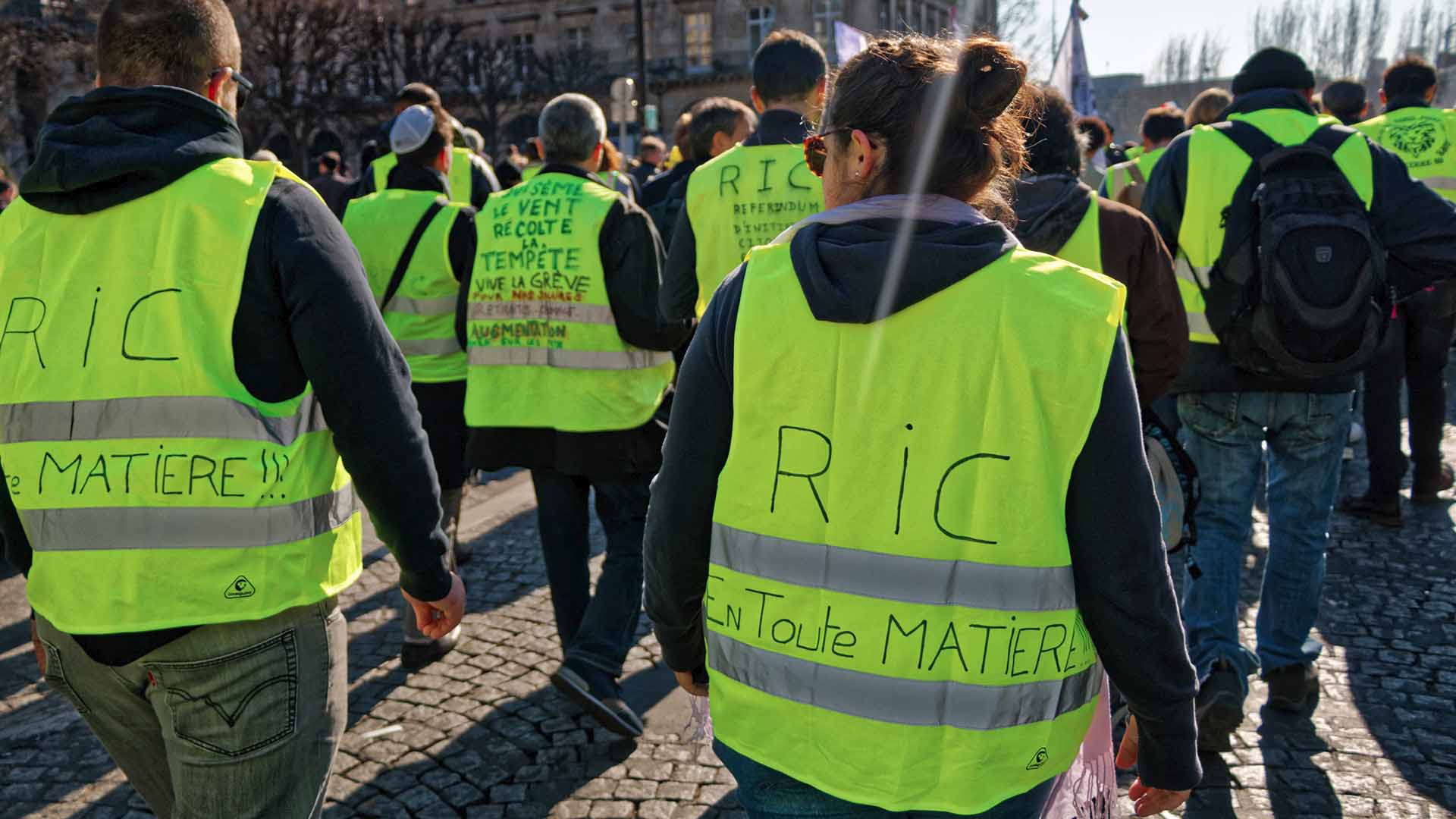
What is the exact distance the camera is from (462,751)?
12.6 ft

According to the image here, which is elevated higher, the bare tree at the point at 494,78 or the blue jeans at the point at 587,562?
the bare tree at the point at 494,78

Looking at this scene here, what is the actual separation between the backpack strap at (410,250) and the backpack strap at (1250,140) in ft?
9.50

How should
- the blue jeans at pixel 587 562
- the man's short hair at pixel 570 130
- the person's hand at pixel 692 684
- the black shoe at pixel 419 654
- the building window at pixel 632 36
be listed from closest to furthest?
the person's hand at pixel 692 684 < the blue jeans at pixel 587 562 < the man's short hair at pixel 570 130 < the black shoe at pixel 419 654 < the building window at pixel 632 36

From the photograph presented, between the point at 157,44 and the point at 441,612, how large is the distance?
120 centimetres

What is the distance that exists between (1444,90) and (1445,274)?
50.2 ft

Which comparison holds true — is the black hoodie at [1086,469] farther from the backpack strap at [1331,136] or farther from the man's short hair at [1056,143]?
the backpack strap at [1331,136]

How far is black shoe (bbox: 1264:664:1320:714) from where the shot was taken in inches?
155

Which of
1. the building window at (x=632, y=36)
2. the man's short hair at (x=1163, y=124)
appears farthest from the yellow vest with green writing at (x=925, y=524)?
the building window at (x=632, y=36)

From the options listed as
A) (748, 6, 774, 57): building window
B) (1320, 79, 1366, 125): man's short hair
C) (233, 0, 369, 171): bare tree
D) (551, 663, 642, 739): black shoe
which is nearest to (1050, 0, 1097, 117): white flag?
(1320, 79, 1366, 125): man's short hair

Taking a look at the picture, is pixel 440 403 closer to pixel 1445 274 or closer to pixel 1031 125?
pixel 1031 125

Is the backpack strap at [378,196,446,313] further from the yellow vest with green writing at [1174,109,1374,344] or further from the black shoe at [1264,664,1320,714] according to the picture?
the black shoe at [1264,664,1320,714]

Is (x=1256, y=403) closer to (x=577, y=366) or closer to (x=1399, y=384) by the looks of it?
(x=577, y=366)

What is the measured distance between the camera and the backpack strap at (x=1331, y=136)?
378 cm

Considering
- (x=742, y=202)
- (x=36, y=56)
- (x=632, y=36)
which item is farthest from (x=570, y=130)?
(x=632, y=36)
